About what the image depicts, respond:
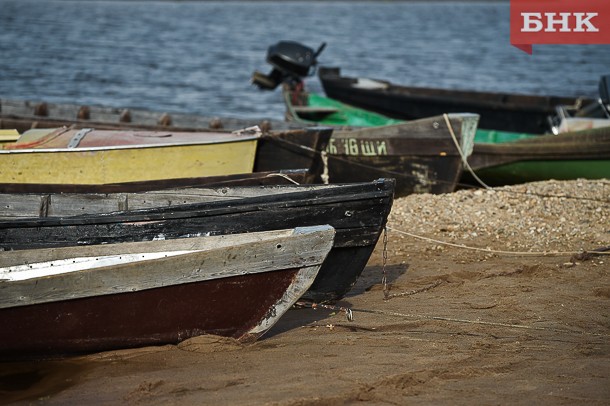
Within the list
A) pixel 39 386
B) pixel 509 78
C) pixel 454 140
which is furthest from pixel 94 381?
pixel 509 78

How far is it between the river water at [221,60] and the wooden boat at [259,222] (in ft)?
51.0

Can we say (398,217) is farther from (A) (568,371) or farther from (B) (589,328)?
(A) (568,371)

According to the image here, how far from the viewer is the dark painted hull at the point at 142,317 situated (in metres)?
6.41

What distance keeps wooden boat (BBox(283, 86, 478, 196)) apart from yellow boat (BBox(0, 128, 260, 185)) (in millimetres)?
1522

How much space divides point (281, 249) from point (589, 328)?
7.76ft

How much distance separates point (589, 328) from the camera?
23.1 ft

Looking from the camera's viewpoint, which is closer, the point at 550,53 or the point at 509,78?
the point at 509,78

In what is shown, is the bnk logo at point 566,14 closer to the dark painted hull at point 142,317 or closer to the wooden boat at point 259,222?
the wooden boat at point 259,222

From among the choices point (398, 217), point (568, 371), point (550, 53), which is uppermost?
point (568, 371)

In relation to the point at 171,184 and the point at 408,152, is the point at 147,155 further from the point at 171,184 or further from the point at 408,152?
the point at 408,152

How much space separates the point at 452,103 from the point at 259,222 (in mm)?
10716

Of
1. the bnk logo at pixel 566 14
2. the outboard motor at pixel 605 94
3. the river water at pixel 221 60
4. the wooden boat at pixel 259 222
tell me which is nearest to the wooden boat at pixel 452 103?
the bnk logo at pixel 566 14

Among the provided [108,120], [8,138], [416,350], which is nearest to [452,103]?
[108,120]

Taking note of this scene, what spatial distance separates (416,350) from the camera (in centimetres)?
658
